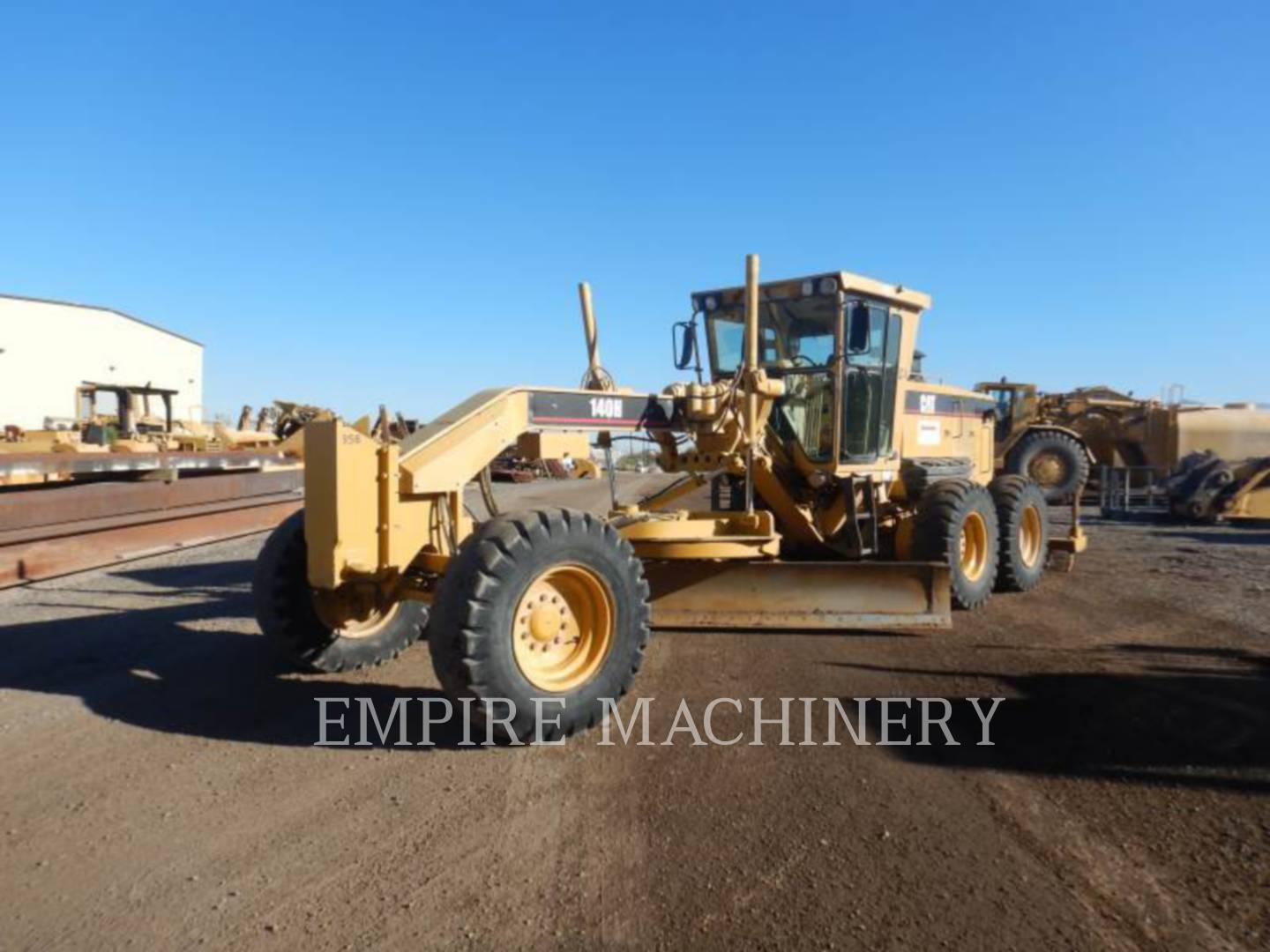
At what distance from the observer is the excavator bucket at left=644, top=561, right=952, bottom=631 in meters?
6.31

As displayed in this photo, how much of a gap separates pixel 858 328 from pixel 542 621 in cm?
383

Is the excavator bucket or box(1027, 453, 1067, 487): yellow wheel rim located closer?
the excavator bucket

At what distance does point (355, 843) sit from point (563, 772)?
1.01 meters

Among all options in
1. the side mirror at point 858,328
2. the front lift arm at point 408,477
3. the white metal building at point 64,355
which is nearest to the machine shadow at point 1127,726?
the front lift arm at point 408,477

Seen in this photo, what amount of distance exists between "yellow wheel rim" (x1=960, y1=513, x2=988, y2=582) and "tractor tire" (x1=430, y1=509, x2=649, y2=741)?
430 centimetres

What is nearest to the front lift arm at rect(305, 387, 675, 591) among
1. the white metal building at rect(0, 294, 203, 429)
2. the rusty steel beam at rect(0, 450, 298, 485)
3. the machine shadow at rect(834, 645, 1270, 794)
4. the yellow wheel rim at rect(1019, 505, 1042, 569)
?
the machine shadow at rect(834, 645, 1270, 794)

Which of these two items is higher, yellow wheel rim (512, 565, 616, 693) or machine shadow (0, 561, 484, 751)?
yellow wheel rim (512, 565, 616, 693)

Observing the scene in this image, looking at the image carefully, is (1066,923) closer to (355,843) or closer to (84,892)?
(355,843)

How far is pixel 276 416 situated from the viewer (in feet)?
72.9

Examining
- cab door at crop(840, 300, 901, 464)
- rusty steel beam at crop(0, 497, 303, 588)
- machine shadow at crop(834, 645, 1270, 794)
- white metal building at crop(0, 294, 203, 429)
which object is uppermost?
white metal building at crop(0, 294, 203, 429)

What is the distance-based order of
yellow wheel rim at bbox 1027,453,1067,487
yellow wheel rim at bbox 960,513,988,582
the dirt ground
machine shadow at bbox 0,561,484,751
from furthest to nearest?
yellow wheel rim at bbox 1027,453,1067,487, yellow wheel rim at bbox 960,513,988,582, machine shadow at bbox 0,561,484,751, the dirt ground

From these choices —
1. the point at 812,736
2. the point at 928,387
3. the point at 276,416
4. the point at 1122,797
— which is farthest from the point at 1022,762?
the point at 276,416

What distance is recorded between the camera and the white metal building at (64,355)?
3416 cm

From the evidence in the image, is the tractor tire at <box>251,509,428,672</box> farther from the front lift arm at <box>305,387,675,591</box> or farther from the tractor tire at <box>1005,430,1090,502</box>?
the tractor tire at <box>1005,430,1090,502</box>
